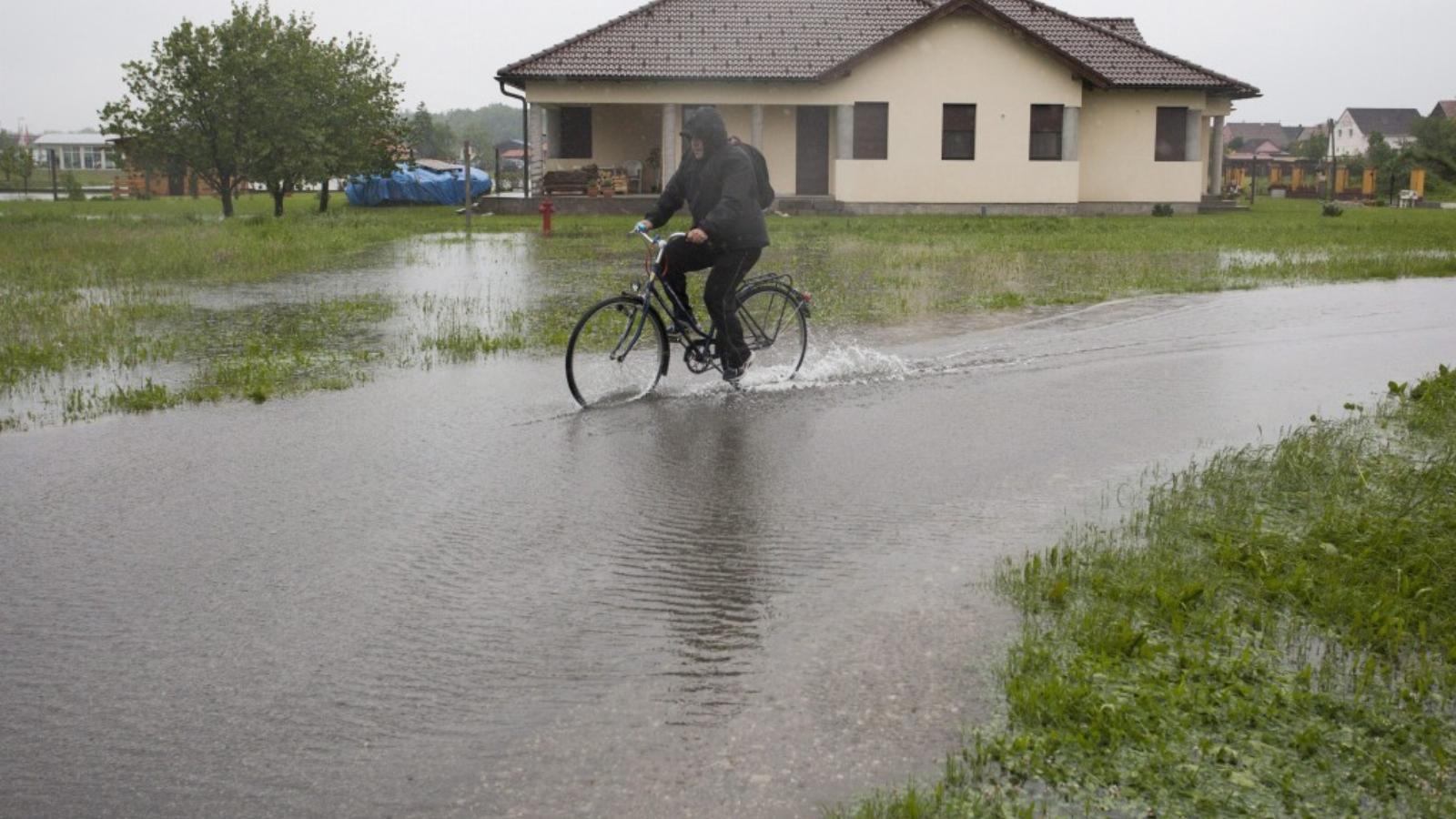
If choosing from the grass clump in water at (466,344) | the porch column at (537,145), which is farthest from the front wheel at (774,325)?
the porch column at (537,145)

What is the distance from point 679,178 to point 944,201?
2731 centimetres

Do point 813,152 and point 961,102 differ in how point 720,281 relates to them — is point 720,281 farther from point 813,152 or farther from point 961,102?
point 813,152

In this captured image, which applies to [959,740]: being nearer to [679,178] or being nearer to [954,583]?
[954,583]

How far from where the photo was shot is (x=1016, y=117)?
119ft

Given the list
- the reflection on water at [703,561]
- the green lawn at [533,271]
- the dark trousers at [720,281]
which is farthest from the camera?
the green lawn at [533,271]

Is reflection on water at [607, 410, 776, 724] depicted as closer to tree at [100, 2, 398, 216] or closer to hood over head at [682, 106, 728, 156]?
hood over head at [682, 106, 728, 156]

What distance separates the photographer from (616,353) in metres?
9.80

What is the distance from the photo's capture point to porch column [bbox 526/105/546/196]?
36.6 meters

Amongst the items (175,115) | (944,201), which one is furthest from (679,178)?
(175,115)

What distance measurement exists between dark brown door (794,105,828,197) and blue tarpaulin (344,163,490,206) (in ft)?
52.6

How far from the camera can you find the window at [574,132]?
38.6 meters

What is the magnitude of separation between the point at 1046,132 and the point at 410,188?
81.8 ft

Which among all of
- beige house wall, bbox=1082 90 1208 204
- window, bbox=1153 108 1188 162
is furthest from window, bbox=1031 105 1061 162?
window, bbox=1153 108 1188 162

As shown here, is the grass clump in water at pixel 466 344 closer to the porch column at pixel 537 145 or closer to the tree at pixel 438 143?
the porch column at pixel 537 145
